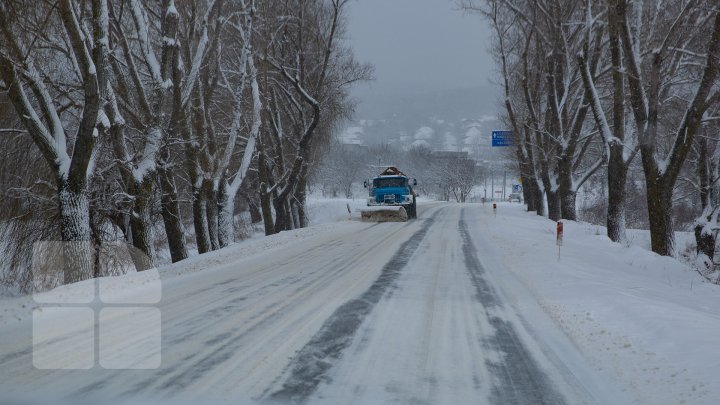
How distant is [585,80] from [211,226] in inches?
555

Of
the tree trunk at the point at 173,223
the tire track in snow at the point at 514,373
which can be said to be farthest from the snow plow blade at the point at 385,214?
the tire track in snow at the point at 514,373

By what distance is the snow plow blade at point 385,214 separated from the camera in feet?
73.8

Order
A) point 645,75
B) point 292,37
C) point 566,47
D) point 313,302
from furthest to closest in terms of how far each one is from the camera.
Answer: point 292,37
point 566,47
point 645,75
point 313,302

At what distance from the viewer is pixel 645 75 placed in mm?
17188

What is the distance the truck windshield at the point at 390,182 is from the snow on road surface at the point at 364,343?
15017mm

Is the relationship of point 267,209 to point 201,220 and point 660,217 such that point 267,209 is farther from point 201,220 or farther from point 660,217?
point 660,217

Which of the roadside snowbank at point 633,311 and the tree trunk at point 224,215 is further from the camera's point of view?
the tree trunk at point 224,215

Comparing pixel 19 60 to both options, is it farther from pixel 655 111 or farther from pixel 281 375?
pixel 655 111

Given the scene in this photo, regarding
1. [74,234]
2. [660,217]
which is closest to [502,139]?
[660,217]

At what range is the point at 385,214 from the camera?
74.6 feet

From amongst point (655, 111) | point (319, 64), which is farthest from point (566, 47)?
point (319, 64)

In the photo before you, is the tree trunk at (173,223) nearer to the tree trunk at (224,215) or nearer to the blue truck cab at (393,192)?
the tree trunk at (224,215)

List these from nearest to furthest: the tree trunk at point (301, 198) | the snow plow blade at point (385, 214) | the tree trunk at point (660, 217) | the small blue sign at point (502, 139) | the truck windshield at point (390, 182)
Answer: the tree trunk at point (660, 217) < the snow plow blade at point (385, 214) < the truck windshield at point (390, 182) < the tree trunk at point (301, 198) < the small blue sign at point (502, 139)

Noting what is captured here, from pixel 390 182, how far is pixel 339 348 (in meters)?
20.0
